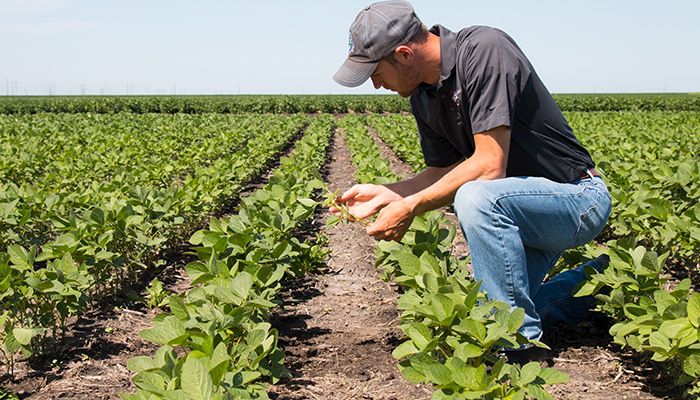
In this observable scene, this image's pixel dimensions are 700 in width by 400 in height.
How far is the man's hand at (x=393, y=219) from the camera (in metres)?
2.87

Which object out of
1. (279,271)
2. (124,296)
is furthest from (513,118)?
(124,296)

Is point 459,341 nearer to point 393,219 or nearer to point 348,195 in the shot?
point 393,219

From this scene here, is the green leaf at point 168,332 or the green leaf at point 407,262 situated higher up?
the green leaf at point 407,262

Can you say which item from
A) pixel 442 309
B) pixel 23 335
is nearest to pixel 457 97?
pixel 442 309

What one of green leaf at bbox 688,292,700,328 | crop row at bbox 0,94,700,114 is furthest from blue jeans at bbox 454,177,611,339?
crop row at bbox 0,94,700,114

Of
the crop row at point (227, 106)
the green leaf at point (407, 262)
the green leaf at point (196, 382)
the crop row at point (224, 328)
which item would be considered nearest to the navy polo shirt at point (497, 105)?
the green leaf at point (407, 262)

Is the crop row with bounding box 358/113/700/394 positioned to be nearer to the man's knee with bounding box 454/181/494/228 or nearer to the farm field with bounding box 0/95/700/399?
the farm field with bounding box 0/95/700/399

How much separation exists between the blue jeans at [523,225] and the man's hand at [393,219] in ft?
0.77

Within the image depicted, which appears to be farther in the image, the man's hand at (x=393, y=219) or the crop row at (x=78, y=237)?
the crop row at (x=78, y=237)

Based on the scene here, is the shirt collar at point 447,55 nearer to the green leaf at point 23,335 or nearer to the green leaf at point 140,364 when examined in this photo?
the green leaf at point 140,364

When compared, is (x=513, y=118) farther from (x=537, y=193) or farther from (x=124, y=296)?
(x=124, y=296)

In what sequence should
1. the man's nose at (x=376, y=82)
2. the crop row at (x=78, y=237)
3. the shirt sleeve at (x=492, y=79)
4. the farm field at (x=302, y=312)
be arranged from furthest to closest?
the crop row at (x=78, y=237) → the man's nose at (x=376, y=82) → the shirt sleeve at (x=492, y=79) → the farm field at (x=302, y=312)

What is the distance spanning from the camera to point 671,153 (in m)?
7.71

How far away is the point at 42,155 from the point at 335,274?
770cm
